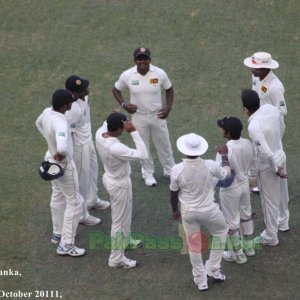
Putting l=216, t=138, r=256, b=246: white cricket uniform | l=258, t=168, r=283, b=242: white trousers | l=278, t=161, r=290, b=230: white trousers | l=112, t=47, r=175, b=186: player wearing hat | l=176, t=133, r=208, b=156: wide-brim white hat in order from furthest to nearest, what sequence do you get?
l=112, t=47, r=175, b=186: player wearing hat → l=278, t=161, r=290, b=230: white trousers → l=258, t=168, r=283, b=242: white trousers → l=216, t=138, r=256, b=246: white cricket uniform → l=176, t=133, r=208, b=156: wide-brim white hat

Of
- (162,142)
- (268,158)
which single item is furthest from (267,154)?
(162,142)

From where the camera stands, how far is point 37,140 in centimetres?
1045

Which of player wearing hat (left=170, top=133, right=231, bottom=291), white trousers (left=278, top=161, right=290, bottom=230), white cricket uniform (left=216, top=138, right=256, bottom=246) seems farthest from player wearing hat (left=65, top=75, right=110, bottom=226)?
white trousers (left=278, top=161, right=290, bottom=230)

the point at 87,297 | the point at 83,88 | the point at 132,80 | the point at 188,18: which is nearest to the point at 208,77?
the point at 188,18

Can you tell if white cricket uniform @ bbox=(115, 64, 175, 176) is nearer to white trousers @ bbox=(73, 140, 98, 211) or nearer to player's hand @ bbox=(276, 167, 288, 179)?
white trousers @ bbox=(73, 140, 98, 211)

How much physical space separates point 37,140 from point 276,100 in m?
3.82

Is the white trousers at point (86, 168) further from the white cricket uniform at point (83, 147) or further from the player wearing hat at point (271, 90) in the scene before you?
the player wearing hat at point (271, 90)

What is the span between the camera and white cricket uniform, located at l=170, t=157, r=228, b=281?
7141 millimetres

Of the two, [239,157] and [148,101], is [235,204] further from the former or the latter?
[148,101]

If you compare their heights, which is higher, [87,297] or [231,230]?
[231,230]

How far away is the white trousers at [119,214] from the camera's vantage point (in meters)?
7.79

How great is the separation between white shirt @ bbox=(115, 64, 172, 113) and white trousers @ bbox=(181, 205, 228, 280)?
2.23 meters

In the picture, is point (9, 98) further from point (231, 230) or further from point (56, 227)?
point (231, 230)

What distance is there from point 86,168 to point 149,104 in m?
1.25
